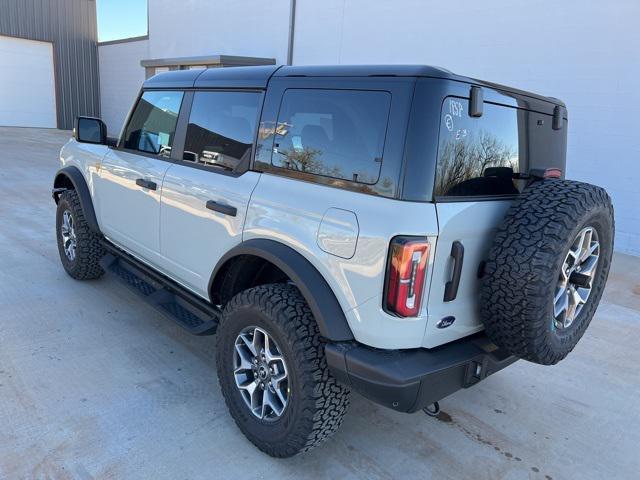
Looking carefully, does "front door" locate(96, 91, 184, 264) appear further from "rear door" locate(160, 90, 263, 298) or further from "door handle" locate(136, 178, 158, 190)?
"rear door" locate(160, 90, 263, 298)

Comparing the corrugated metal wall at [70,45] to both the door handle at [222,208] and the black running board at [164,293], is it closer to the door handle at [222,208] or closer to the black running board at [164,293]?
the black running board at [164,293]

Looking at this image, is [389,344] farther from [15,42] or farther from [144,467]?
[15,42]

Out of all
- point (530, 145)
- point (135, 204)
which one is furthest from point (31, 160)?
point (530, 145)

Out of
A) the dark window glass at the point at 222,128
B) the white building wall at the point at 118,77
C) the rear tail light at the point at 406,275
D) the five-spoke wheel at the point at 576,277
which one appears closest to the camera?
the rear tail light at the point at 406,275

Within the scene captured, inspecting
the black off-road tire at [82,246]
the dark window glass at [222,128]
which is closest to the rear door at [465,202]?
the dark window glass at [222,128]

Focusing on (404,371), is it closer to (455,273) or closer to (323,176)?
(455,273)

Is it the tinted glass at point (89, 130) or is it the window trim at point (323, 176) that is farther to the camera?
the tinted glass at point (89, 130)

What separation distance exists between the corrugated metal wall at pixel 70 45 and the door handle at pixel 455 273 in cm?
2497

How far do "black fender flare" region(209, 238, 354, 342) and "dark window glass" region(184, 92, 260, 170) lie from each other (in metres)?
0.68

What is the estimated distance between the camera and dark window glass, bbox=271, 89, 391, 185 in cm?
212

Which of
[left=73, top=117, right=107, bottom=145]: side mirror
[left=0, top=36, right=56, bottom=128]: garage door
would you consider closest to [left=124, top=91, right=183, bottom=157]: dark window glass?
[left=73, top=117, right=107, bottom=145]: side mirror

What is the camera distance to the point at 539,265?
204 cm

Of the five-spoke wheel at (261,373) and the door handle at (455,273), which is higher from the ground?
the door handle at (455,273)

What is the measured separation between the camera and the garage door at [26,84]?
2185 centimetres
